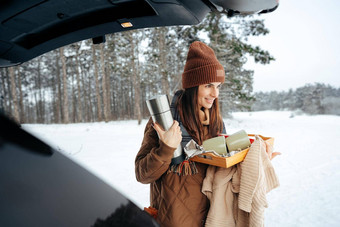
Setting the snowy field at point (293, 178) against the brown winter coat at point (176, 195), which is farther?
the snowy field at point (293, 178)

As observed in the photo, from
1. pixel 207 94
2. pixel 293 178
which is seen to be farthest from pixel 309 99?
pixel 207 94

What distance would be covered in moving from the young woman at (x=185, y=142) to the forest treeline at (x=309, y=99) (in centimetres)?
1340

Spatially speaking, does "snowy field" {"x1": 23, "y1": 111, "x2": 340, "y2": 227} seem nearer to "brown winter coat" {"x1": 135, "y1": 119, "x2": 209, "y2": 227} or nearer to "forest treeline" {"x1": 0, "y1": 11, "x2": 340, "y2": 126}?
"brown winter coat" {"x1": 135, "y1": 119, "x2": 209, "y2": 227}

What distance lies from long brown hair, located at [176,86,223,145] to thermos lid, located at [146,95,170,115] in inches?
12.5

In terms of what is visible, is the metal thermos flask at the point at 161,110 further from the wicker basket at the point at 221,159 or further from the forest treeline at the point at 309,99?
the forest treeline at the point at 309,99

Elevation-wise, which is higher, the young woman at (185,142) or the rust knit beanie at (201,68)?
the rust knit beanie at (201,68)

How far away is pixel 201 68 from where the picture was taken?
1.27m

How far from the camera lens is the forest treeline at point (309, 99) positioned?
74.9 ft

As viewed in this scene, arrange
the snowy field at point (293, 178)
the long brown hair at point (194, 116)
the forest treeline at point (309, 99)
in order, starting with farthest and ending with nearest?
the forest treeline at point (309, 99), the snowy field at point (293, 178), the long brown hair at point (194, 116)

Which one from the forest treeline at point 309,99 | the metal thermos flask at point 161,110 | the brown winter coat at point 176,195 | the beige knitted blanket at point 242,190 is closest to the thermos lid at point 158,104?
the metal thermos flask at point 161,110

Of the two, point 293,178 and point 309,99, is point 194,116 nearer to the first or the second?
point 293,178

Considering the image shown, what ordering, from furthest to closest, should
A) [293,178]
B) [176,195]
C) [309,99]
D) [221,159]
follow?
[309,99] → [293,178] → [176,195] → [221,159]

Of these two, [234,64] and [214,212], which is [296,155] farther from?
[234,64]

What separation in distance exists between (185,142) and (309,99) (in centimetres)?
3380
